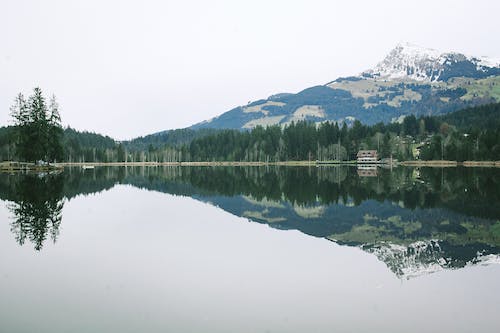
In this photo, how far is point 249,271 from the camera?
17062 mm

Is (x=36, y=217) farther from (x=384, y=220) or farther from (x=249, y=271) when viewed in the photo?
(x=384, y=220)

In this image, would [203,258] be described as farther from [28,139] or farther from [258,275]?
[28,139]

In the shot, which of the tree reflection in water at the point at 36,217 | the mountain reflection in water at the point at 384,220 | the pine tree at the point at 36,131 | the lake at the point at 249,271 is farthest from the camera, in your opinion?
the pine tree at the point at 36,131

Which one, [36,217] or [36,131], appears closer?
[36,217]

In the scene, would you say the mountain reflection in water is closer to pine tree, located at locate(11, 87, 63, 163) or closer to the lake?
the lake

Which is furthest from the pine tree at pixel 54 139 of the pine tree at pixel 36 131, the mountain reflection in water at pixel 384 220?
the mountain reflection in water at pixel 384 220

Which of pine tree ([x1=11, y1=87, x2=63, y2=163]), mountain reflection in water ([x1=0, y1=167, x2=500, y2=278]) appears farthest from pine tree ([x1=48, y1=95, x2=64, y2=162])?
mountain reflection in water ([x1=0, y1=167, x2=500, y2=278])

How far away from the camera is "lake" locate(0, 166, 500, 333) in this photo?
1205 cm

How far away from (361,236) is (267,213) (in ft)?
36.8

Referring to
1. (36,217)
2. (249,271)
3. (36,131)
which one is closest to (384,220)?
(249,271)

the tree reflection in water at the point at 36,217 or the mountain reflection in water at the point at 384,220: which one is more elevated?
the tree reflection in water at the point at 36,217

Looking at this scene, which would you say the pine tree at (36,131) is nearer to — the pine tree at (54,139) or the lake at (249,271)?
the pine tree at (54,139)

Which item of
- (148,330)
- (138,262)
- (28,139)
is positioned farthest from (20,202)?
(28,139)

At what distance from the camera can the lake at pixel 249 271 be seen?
12047 millimetres
